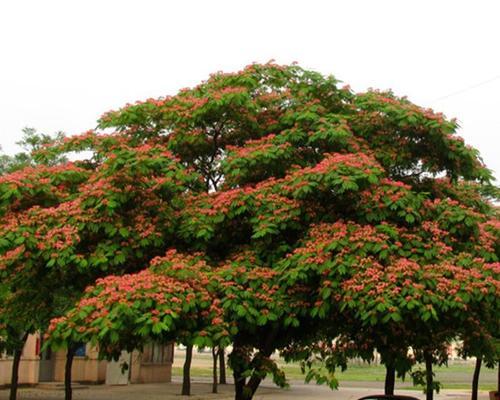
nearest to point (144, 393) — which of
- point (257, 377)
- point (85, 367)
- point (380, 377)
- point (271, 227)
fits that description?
point (85, 367)

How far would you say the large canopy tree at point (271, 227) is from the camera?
9.65 metres

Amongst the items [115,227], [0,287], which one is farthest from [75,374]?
[115,227]

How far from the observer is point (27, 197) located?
12055 millimetres

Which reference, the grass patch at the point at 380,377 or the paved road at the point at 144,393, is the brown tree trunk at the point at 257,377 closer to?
the paved road at the point at 144,393

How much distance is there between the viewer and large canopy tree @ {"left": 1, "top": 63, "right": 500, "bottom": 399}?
965cm

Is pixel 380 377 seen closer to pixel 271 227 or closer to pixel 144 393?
pixel 144 393

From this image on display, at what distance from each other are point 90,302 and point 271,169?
3542 mm

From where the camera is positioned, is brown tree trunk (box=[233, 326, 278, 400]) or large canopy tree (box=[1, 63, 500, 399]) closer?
large canopy tree (box=[1, 63, 500, 399])

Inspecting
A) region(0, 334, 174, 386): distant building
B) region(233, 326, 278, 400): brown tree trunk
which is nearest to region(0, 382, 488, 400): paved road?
region(0, 334, 174, 386): distant building

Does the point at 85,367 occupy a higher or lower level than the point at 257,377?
lower

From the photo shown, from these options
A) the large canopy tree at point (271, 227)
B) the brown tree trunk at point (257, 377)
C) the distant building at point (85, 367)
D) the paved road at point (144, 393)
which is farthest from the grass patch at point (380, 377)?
the large canopy tree at point (271, 227)

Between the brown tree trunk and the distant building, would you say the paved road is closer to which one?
the distant building

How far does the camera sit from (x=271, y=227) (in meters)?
10.5

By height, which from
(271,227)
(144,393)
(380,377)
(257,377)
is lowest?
(380,377)
